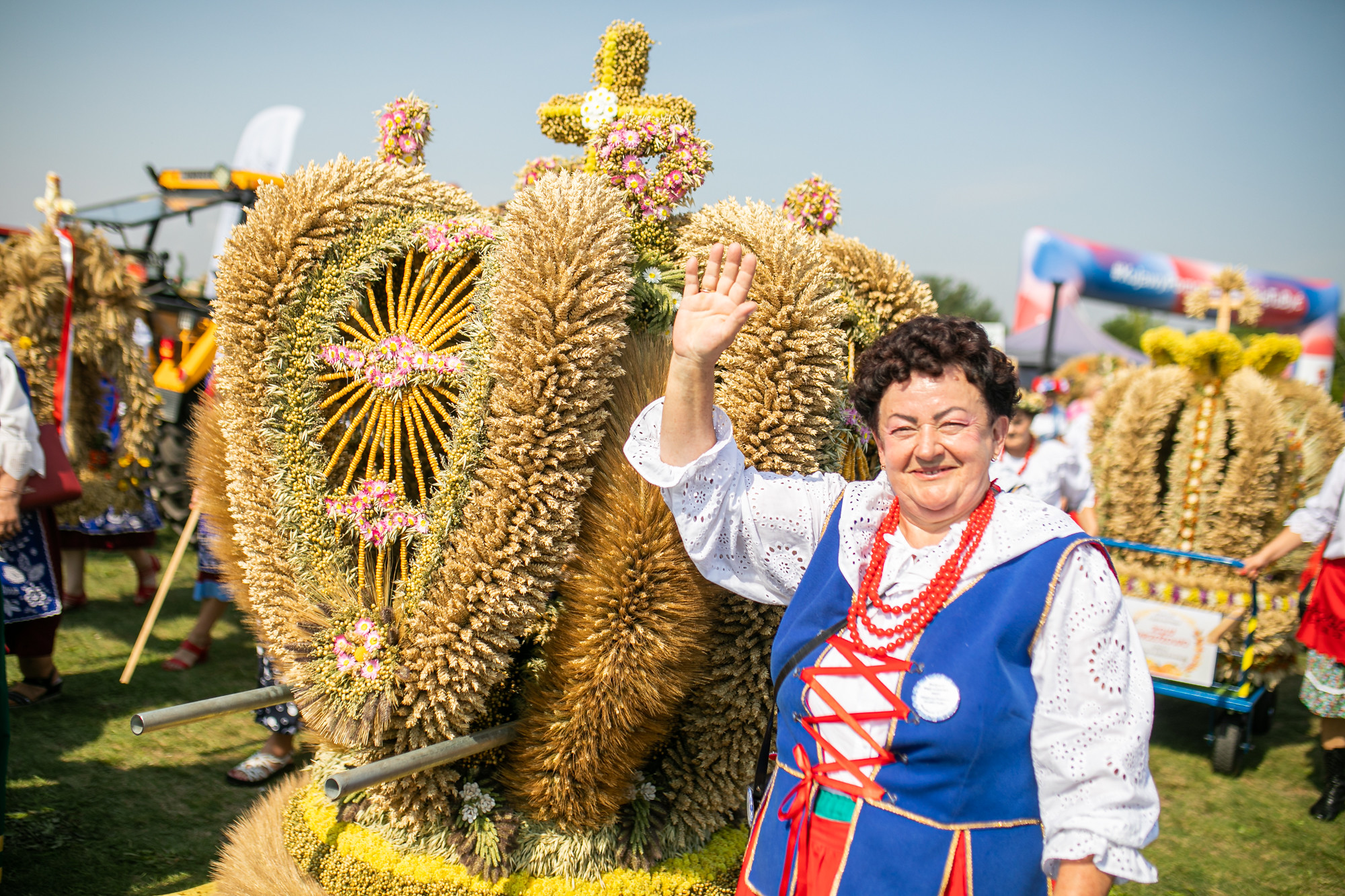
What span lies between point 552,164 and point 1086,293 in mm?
25248

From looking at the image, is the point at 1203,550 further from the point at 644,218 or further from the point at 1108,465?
the point at 644,218

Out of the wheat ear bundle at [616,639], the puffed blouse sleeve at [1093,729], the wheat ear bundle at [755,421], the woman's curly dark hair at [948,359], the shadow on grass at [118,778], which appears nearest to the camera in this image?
the puffed blouse sleeve at [1093,729]

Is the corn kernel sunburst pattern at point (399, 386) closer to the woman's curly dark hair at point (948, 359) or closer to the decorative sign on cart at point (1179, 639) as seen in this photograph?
the woman's curly dark hair at point (948, 359)

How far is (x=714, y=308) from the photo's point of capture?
176cm

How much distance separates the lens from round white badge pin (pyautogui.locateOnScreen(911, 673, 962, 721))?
1.48 metres

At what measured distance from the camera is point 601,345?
191 cm

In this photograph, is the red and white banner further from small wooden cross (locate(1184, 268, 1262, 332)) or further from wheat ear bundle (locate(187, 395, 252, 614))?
small wooden cross (locate(1184, 268, 1262, 332))

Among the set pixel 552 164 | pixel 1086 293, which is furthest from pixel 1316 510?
pixel 1086 293

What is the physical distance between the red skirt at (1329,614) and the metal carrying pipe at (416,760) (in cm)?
401

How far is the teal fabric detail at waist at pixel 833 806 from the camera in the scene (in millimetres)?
1595

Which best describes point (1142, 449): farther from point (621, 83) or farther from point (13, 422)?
point (13, 422)

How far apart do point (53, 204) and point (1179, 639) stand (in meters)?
7.07

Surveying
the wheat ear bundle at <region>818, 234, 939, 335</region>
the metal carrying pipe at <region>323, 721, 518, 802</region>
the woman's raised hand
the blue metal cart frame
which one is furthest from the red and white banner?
the blue metal cart frame

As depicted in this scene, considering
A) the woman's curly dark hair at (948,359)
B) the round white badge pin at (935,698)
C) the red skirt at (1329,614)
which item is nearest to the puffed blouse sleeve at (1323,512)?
the red skirt at (1329,614)
